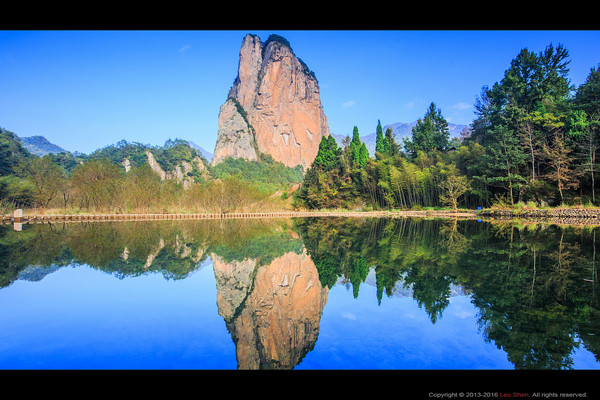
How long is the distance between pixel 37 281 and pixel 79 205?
844 inches

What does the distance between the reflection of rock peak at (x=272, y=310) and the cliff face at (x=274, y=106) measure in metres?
75.0

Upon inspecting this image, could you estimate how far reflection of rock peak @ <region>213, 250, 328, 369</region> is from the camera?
2.64 meters

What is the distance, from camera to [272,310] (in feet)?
12.0

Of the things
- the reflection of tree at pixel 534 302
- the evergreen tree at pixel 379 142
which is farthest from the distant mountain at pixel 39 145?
the reflection of tree at pixel 534 302

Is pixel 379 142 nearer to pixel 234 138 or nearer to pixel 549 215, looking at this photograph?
pixel 549 215

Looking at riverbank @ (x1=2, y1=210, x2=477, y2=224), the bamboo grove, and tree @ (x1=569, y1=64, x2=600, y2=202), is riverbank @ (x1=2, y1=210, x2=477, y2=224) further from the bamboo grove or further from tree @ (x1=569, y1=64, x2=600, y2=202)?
tree @ (x1=569, y1=64, x2=600, y2=202)

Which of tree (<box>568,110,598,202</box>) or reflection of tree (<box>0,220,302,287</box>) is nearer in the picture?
reflection of tree (<box>0,220,302,287</box>)

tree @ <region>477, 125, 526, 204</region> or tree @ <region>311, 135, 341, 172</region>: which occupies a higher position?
tree @ <region>311, 135, 341, 172</region>

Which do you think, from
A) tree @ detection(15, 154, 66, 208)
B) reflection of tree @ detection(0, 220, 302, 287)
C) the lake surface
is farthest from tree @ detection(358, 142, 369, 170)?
tree @ detection(15, 154, 66, 208)

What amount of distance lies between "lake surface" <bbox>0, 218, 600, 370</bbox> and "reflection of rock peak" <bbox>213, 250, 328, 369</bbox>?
17 mm

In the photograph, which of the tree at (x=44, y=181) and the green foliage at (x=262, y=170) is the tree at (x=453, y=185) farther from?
the green foliage at (x=262, y=170)

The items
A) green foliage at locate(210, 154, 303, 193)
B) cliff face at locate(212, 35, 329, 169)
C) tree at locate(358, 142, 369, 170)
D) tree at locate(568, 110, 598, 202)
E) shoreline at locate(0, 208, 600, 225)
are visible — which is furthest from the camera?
cliff face at locate(212, 35, 329, 169)

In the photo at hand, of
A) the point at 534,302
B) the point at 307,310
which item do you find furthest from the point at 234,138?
the point at 534,302
